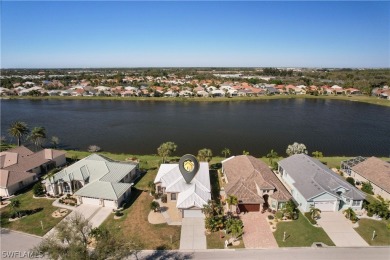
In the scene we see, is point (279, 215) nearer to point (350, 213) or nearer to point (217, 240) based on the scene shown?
point (350, 213)

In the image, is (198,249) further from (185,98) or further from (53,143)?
(185,98)

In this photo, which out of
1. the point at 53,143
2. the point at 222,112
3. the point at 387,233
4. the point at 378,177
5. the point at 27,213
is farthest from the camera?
the point at 222,112

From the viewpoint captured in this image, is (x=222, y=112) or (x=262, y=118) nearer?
(x=262, y=118)

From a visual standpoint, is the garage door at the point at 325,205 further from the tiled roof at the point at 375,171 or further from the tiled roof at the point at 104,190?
the tiled roof at the point at 104,190

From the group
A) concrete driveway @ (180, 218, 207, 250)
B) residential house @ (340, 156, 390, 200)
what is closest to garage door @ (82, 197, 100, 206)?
concrete driveway @ (180, 218, 207, 250)

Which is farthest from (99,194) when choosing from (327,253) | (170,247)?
(327,253)

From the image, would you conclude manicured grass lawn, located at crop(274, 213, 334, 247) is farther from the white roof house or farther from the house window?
the white roof house

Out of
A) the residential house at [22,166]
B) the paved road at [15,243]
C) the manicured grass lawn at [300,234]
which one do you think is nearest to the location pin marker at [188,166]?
the manicured grass lawn at [300,234]
